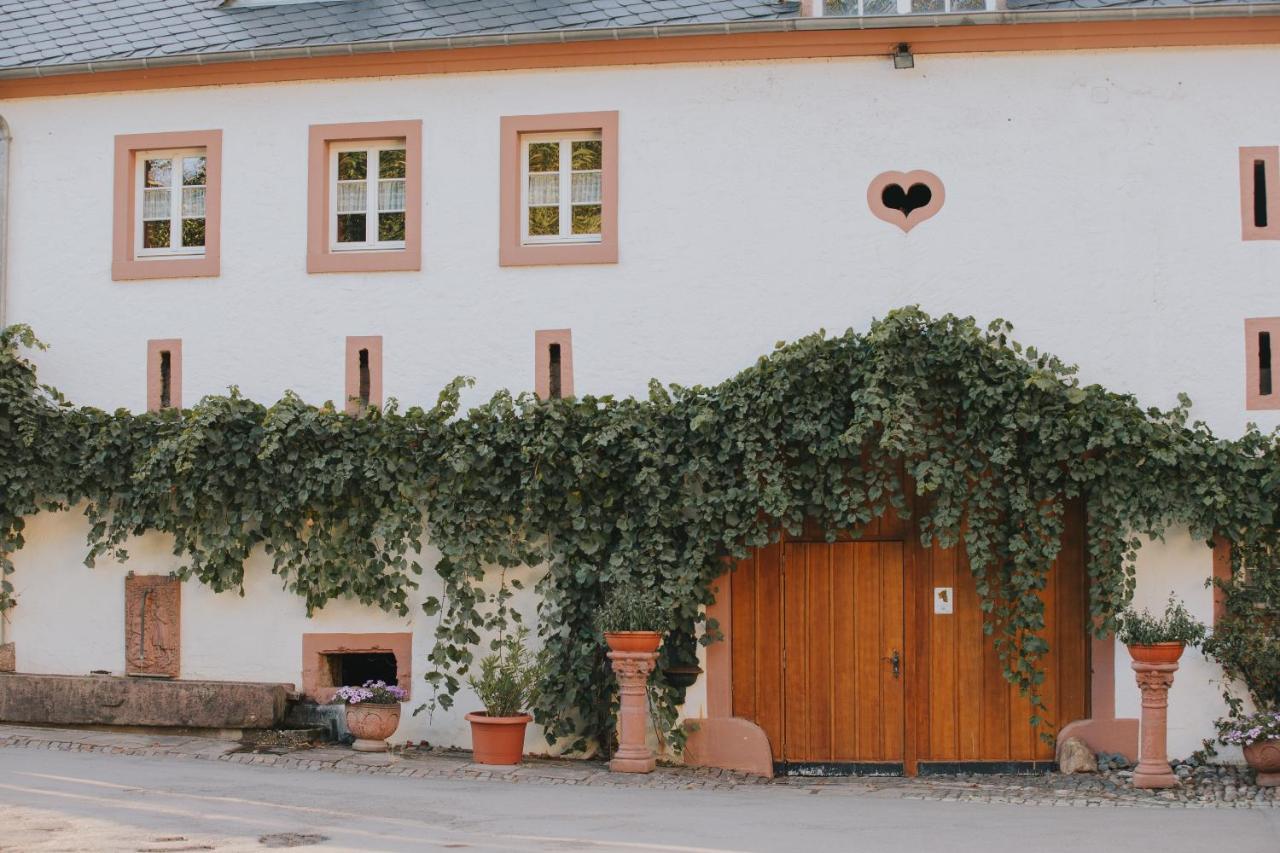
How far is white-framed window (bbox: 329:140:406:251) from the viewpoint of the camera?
44.1 feet

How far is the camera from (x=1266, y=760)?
38.2 ft

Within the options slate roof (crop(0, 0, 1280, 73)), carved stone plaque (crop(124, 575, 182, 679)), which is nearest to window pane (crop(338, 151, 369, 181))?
slate roof (crop(0, 0, 1280, 73))

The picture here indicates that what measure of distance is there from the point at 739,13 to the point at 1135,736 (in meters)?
6.16

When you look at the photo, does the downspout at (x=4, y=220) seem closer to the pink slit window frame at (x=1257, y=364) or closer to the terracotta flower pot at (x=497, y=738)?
the terracotta flower pot at (x=497, y=738)

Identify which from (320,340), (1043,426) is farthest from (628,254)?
(1043,426)

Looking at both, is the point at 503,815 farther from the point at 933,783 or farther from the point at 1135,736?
the point at 1135,736

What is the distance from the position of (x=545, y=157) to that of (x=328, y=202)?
178 centimetres

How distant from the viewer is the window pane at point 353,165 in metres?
13.6

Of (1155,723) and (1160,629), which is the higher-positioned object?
(1160,629)

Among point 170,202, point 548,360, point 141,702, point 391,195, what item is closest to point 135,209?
point 170,202

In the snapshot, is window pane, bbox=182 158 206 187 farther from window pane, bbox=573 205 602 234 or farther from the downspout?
window pane, bbox=573 205 602 234

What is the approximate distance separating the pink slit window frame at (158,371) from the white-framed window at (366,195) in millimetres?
1522

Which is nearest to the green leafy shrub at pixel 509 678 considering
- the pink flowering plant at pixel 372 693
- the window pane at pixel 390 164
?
the pink flowering plant at pixel 372 693

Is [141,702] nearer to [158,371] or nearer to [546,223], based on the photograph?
[158,371]
